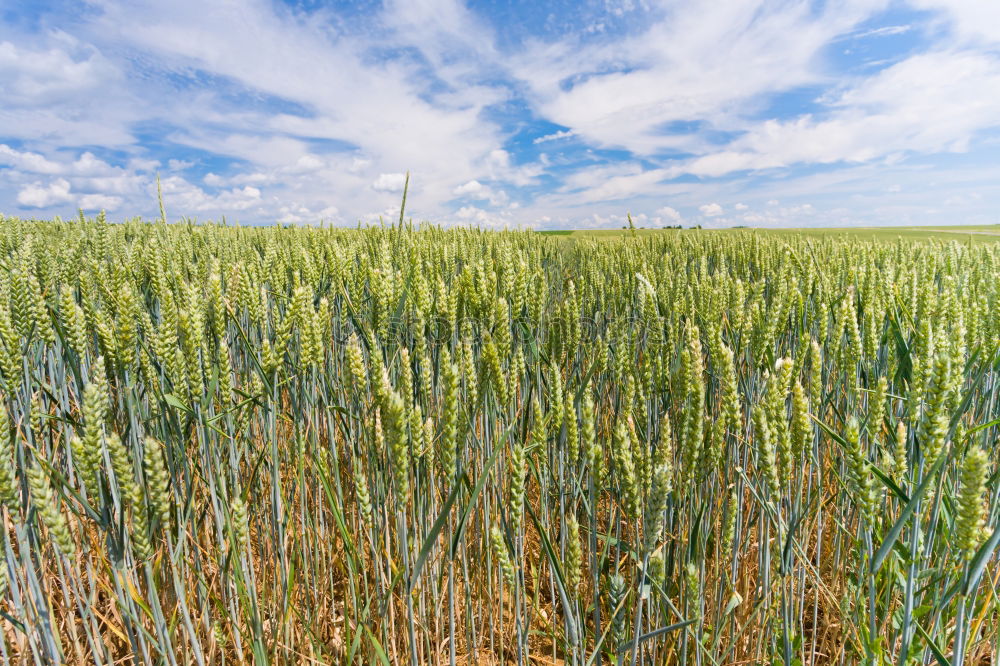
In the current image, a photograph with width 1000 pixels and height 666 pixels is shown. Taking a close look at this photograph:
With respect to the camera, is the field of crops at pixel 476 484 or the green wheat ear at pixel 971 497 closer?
the green wheat ear at pixel 971 497

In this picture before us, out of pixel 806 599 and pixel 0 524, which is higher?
pixel 0 524

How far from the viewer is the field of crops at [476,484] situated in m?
0.74

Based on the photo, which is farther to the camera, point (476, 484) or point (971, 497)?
point (476, 484)

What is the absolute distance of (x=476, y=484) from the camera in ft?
2.72

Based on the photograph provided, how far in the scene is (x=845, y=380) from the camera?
1677 mm

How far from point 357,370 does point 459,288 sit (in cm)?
46

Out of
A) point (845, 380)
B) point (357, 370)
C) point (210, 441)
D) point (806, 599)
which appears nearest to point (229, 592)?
point (210, 441)

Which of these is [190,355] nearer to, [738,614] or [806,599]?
[738,614]

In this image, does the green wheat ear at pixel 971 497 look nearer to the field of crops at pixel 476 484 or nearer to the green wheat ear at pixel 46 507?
the field of crops at pixel 476 484

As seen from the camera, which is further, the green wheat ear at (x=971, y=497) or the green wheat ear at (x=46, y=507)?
the green wheat ear at (x=46, y=507)

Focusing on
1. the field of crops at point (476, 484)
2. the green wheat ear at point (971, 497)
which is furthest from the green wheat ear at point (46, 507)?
the green wheat ear at point (971, 497)

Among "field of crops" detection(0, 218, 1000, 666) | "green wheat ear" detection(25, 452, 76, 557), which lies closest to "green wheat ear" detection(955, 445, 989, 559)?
"field of crops" detection(0, 218, 1000, 666)

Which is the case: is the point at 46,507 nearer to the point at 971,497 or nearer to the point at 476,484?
the point at 476,484

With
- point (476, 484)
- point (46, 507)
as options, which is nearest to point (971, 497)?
point (476, 484)
